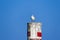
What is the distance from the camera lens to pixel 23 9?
5.28 ft

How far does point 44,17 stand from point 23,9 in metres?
0.32

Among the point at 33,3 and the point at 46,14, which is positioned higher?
the point at 33,3

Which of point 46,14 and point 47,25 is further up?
point 46,14

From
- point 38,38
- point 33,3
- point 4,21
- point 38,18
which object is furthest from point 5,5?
point 38,38

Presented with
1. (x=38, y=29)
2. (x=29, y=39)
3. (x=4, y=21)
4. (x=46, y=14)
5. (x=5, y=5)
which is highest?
(x=5, y=5)

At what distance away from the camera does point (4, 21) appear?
1.57 m

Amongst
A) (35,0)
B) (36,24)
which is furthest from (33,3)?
(36,24)

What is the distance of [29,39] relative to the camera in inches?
62.3

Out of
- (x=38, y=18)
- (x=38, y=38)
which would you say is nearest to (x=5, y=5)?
(x=38, y=18)

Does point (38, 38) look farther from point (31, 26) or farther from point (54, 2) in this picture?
point (54, 2)

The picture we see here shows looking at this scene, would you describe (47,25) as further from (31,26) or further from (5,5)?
(5,5)

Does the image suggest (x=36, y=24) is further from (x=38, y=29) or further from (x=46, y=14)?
(x=46, y=14)

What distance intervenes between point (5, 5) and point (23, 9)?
0.26 m

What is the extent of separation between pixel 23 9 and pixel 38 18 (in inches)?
9.9
